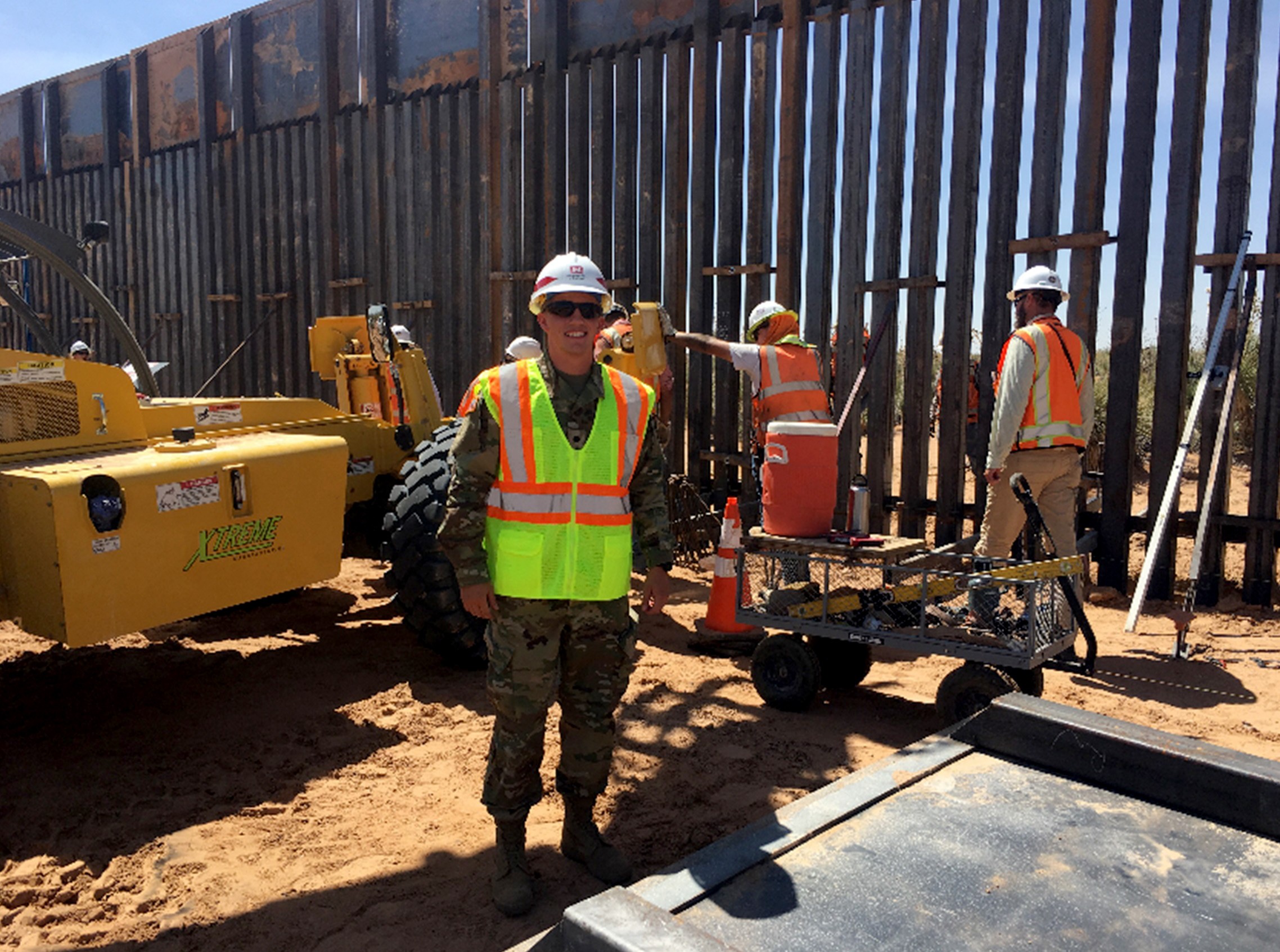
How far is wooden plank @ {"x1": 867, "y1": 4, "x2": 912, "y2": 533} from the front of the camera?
25.9 feet

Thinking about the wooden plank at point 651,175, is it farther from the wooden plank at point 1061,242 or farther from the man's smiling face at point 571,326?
the man's smiling face at point 571,326

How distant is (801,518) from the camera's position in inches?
193

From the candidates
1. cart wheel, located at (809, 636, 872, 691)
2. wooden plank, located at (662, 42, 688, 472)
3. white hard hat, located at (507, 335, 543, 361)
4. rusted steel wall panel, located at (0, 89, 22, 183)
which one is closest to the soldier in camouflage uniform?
cart wheel, located at (809, 636, 872, 691)

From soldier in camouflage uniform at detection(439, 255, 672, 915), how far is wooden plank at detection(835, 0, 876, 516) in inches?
203

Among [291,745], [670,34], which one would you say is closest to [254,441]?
[291,745]

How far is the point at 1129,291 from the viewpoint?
703 centimetres

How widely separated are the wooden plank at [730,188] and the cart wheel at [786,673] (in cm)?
478

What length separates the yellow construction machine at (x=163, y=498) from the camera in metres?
3.92

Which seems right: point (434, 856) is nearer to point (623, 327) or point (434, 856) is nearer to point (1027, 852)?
point (1027, 852)

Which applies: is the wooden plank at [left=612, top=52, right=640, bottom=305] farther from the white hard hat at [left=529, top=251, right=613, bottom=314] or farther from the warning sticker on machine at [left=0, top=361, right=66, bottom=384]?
the white hard hat at [left=529, top=251, right=613, bottom=314]

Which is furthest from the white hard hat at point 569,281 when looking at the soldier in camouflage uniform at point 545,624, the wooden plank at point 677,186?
the wooden plank at point 677,186

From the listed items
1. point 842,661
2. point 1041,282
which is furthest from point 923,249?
point 842,661

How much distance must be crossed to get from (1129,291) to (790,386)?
9.52 ft

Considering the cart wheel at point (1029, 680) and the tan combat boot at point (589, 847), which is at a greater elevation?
the cart wheel at point (1029, 680)
